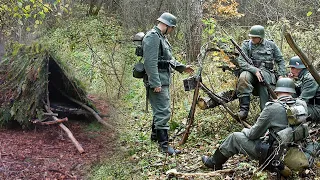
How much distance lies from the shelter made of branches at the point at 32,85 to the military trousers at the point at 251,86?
110 inches

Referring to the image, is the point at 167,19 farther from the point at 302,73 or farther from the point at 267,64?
the point at 302,73

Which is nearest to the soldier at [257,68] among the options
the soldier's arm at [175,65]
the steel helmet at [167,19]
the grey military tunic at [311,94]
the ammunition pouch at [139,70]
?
the grey military tunic at [311,94]

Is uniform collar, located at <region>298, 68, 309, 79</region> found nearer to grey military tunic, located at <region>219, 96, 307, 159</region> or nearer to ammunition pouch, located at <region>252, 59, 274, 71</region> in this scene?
ammunition pouch, located at <region>252, 59, 274, 71</region>

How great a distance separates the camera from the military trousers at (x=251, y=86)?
19.2 ft

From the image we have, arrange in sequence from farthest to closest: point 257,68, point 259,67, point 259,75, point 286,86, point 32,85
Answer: point 32,85
point 259,67
point 257,68
point 259,75
point 286,86

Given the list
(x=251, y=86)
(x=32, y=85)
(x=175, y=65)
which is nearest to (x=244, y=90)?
(x=251, y=86)

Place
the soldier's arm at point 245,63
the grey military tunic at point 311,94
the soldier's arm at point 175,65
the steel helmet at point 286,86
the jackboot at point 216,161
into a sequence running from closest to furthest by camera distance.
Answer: the steel helmet at point 286,86
the jackboot at point 216,161
the grey military tunic at point 311,94
the soldier's arm at point 175,65
the soldier's arm at point 245,63

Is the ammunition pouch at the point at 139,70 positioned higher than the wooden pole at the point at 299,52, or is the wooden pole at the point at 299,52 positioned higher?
the wooden pole at the point at 299,52

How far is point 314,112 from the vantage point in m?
5.40

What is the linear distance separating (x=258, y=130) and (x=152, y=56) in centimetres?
182

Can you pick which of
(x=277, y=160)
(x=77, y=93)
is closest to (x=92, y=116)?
(x=77, y=93)

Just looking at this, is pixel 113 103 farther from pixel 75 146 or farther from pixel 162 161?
pixel 162 161

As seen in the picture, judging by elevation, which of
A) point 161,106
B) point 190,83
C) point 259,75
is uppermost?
point 259,75

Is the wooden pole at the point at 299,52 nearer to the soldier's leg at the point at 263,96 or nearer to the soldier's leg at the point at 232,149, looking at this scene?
the soldier's leg at the point at 232,149
